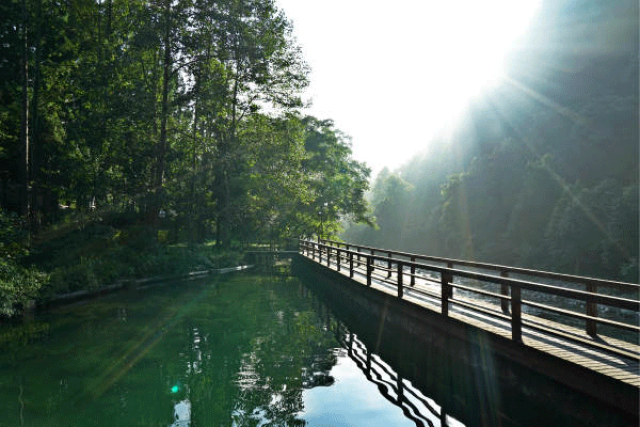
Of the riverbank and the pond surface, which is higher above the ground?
the riverbank

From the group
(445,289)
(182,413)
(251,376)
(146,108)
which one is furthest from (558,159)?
(182,413)

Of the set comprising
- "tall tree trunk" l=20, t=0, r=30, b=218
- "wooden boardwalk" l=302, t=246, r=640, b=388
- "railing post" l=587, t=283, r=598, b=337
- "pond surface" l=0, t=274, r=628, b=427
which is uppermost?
"tall tree trunk" l=20, t=0, r=30, b=218

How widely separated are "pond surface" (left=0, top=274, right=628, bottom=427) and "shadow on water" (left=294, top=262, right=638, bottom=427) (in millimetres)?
31

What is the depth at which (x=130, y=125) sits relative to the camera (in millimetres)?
25906

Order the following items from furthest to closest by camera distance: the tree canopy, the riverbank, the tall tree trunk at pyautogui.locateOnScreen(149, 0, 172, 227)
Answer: the tall tree trunk at pyautogui.locateOnScreen(149, 0, 172, 227) → the tree canopy → the riverbank

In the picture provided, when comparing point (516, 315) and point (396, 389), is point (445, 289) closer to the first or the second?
point (516, 315)

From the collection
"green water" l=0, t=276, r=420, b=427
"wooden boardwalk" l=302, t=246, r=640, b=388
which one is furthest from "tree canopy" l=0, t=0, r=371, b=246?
"wooden boardwalk" l=302, t=246, r=640, b=388

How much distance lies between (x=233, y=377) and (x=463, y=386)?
187 inches

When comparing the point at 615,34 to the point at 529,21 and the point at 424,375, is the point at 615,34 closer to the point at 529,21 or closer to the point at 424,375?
the point at 529,21

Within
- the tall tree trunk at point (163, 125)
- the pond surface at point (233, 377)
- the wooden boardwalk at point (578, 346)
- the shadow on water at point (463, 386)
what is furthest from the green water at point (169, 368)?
the tall tree trunk at point (163, 125)

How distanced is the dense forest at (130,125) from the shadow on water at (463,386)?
13201 millimetres

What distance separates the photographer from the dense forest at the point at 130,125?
22781 mm

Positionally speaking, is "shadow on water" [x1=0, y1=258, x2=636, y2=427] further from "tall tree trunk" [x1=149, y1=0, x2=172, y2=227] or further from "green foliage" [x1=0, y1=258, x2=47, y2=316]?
"tall tree trunk" [x1=149, y1=0, x2=172, y2=227]

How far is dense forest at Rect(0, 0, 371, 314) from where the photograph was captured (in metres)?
22.8
